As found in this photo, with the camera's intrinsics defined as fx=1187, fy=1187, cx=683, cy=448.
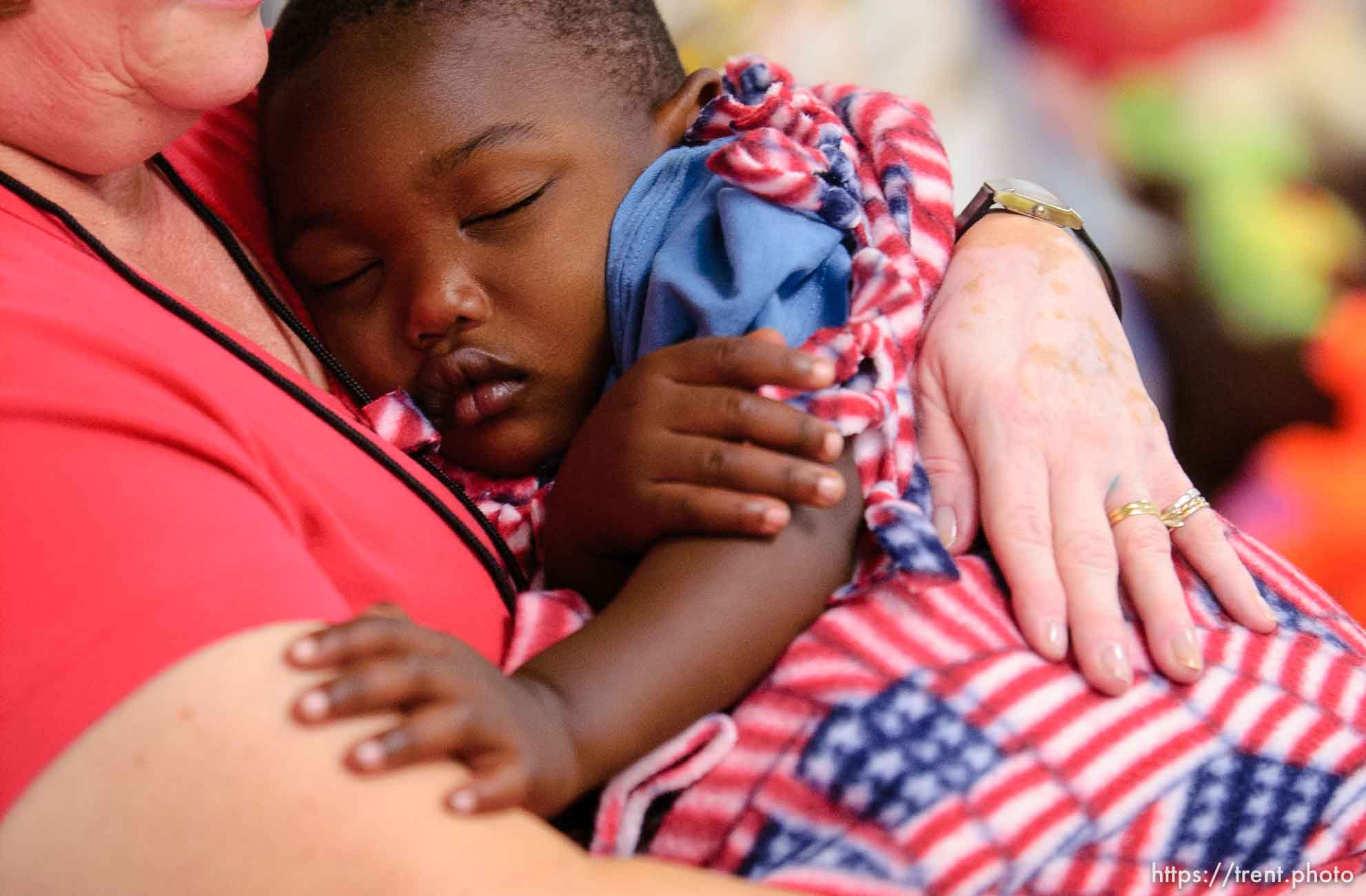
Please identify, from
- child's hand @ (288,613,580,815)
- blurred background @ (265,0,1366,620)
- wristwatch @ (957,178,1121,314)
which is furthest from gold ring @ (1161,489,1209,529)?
child's hand @ (288,613,580,815)

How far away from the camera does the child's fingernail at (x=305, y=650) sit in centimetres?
72

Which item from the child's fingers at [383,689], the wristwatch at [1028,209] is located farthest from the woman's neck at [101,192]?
the wristwatch at [1028,209]

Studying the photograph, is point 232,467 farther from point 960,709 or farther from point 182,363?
point 960,709

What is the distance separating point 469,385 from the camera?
1328mm

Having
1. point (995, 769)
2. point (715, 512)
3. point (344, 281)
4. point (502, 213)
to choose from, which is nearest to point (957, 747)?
point (995, 769)

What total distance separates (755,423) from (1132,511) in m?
0.42

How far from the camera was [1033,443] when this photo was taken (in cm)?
118

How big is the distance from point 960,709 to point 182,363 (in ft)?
2.18

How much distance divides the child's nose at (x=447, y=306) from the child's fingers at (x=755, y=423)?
346 mm

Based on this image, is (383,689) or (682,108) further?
(682,108)

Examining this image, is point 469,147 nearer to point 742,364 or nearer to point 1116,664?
point 742,364

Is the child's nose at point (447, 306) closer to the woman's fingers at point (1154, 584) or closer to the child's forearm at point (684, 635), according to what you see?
the child's forearm at point (684, 635)

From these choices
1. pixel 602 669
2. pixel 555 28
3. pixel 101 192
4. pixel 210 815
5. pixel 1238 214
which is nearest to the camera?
pixel 210 815

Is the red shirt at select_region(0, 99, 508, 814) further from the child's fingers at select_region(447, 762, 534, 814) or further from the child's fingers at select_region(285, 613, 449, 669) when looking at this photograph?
the child's fingers at select_region(447, 762, 534, 814)
